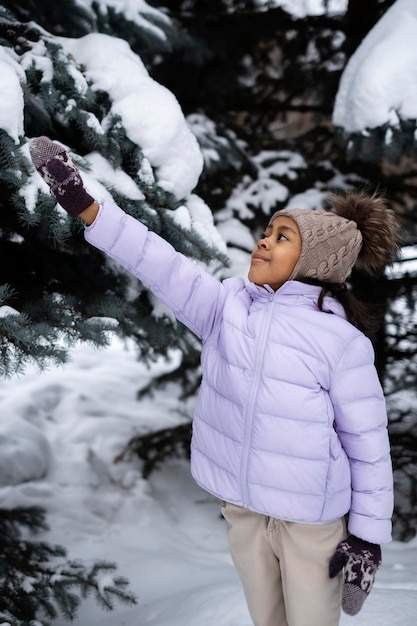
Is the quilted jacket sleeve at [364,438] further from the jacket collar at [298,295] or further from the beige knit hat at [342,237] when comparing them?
the beige knit hat at [342,237]

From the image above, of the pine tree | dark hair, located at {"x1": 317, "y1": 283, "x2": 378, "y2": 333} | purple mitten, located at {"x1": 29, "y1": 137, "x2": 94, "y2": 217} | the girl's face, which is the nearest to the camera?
purple mitten, located at {"x1": 29, "y1": 137, "x2": 94, "y2": 217}

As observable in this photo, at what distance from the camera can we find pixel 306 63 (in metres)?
4.03

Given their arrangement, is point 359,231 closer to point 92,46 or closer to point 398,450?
point 92,46

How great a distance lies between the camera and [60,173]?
1564 mm

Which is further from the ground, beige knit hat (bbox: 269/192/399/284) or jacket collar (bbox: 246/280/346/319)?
beige knit hat (bbox: 269/192/399/284)

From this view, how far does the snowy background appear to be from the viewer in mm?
2270

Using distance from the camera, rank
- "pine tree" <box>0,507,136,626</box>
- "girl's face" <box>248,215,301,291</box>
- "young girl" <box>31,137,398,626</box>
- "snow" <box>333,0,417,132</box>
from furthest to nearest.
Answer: "snow" <box>333,0,417,132</box>, "pine tree" <box>0,507,136,626</box>, "girl's face" <box>248,215,301,291</box>, "young girl" <box>31,137,398,626</box>

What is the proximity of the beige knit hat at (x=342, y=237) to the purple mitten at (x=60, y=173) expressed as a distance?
0.67 m

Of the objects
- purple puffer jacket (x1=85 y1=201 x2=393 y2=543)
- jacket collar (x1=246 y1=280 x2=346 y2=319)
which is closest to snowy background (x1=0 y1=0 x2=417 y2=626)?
purple puffer jacket (x1=85 y1=201 x2=393 y2=543)

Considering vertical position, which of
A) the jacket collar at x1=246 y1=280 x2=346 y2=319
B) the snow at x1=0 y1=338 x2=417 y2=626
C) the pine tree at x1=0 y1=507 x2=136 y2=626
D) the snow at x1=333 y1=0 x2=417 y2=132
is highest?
the snow at x1=333 y1=0 x2=417 y2=132

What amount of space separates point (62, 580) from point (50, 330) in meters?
1.35

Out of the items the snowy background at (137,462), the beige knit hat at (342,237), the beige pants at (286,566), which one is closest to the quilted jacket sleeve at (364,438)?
the beige pants at (286,566)

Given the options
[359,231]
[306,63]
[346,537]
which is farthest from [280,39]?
[346,537]

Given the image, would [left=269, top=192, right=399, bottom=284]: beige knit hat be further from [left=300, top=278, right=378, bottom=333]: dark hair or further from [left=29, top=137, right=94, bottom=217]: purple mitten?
[left=29, top=137, right=94, bottom=217]: purple mitten
